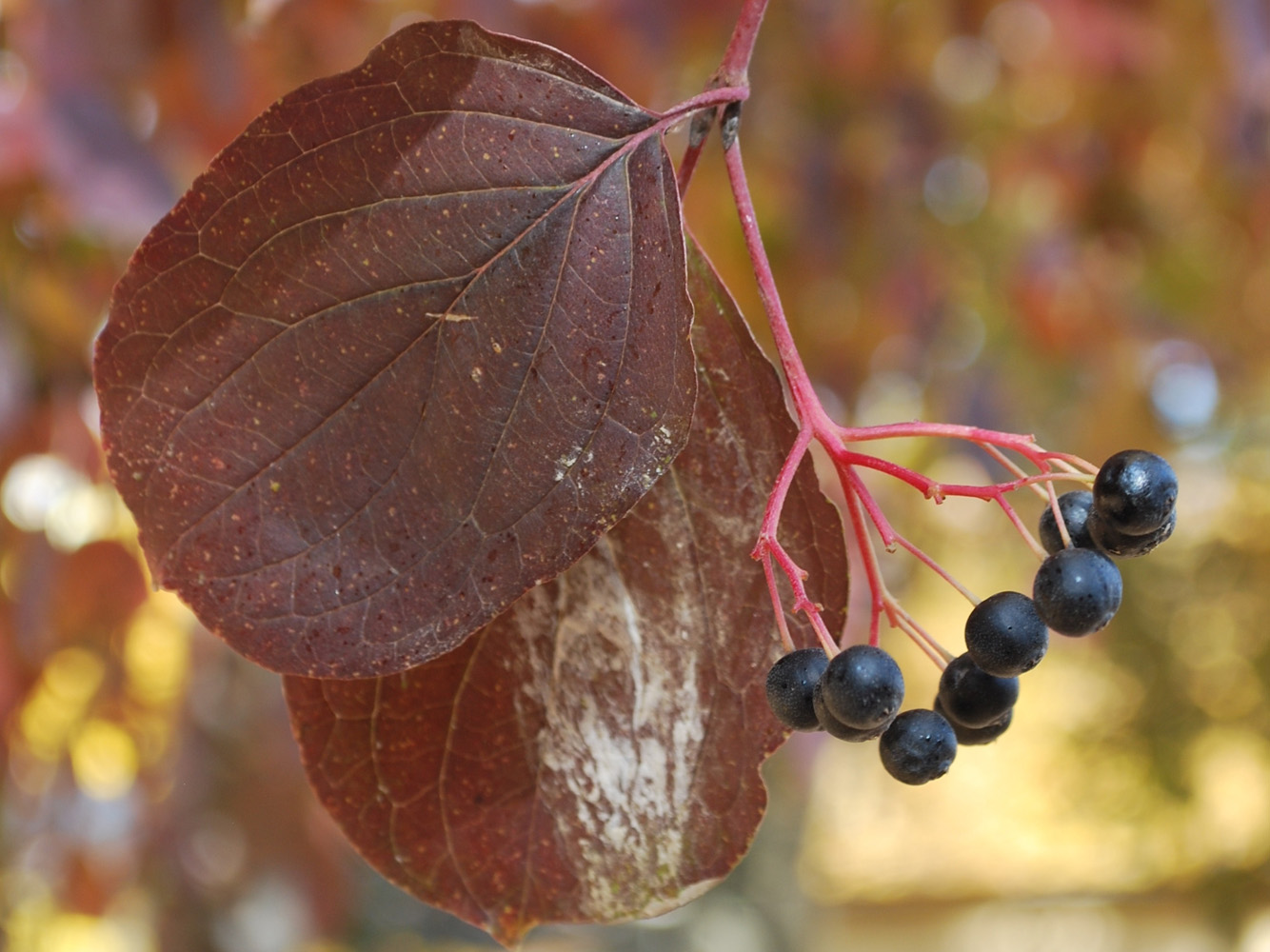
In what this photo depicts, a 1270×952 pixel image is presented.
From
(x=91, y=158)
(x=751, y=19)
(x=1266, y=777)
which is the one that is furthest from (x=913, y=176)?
(x=1266, y=777)

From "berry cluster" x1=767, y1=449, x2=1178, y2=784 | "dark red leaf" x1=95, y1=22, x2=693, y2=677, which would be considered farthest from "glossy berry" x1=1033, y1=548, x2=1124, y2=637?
"dark red leaf" x1=95, y1=22, x2=693, y2=677

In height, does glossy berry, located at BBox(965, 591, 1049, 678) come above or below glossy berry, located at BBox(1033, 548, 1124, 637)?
below

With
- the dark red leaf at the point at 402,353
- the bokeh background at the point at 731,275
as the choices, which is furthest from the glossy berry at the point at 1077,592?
the bokeh background at the point at 731,275

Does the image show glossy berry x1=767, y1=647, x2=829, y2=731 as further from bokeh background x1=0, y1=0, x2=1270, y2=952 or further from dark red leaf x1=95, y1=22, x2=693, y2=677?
bokeh background x1=0, y1=0, x2=1270, y2=952

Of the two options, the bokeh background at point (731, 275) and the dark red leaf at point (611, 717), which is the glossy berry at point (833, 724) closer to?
the dark red leaf at point (611, 717)

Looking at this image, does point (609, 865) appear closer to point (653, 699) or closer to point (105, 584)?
point (653, 699)
